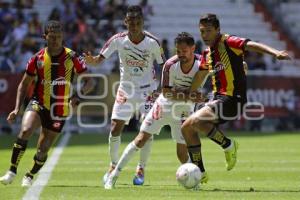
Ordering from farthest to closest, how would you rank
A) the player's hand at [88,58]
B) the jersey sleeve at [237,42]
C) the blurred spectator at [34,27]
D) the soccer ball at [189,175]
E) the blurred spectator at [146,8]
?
the blurred spectator at [146,8] < the blurred spectator at [34,27] < the player's hand at [88,58] < the jersey sleeve at [237,42] < the soccer ball at [189,175]

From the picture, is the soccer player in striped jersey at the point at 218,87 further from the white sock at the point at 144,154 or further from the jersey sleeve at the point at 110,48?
the jersey sleeve at the point at 110,48

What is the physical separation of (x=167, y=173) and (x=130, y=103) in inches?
62.3

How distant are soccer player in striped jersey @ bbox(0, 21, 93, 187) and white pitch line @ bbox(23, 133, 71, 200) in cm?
34

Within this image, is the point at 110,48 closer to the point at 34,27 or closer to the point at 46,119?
the point at 46,119

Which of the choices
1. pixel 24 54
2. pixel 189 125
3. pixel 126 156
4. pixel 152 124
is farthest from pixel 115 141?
pixel 24 54

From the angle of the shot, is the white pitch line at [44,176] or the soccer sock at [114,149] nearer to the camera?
the white pitch line at [44,176]

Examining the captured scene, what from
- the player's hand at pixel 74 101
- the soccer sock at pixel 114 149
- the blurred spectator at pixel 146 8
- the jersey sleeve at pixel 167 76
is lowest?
the blurred spectator at pixel 146 8

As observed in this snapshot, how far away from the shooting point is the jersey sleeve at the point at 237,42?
1141 cm

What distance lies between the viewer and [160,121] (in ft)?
41.3

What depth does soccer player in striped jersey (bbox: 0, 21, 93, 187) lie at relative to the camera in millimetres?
12352

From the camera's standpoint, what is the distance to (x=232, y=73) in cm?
1180

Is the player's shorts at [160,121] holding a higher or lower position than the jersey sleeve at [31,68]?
lower

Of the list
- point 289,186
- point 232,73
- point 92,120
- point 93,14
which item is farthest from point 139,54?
point 93,14

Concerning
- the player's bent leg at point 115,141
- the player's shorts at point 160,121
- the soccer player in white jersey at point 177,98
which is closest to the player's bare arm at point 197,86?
the soccer player in white jersey at point 177,98
